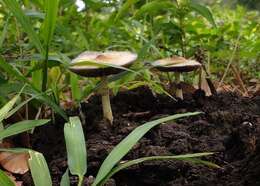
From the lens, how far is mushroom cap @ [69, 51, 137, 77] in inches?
56.8

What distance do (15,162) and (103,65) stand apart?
0.39 meters

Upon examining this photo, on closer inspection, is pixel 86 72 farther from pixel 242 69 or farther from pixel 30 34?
pixel 242 69

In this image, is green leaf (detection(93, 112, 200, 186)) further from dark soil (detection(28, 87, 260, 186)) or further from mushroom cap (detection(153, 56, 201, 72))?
mushroom cap (detection(153, 56, 201, 72))

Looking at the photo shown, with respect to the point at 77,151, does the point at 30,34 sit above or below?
above

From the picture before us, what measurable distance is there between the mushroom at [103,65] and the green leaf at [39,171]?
1.38ft

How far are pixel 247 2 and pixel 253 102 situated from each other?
1.42 ft

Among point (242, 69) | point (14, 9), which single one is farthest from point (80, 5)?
point (14, 9)

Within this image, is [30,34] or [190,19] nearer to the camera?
[30,34]

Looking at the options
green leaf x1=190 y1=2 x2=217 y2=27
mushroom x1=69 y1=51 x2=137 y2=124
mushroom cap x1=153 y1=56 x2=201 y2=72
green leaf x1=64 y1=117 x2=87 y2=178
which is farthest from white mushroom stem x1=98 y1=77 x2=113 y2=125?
green leaf x1=190 y1=2 x2=217 y2=27

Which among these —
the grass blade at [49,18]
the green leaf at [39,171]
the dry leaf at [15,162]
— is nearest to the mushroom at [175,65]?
the grass blade at [49,18]

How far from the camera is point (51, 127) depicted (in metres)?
1.63

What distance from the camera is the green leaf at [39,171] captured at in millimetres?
992

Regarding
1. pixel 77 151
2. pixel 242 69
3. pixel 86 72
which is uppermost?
pixel 86 72

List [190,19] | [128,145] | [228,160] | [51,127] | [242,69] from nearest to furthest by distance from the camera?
1. [128,145]
2. [228,160]
3. [51,127]
4. [190,19]
5. [242,69]
